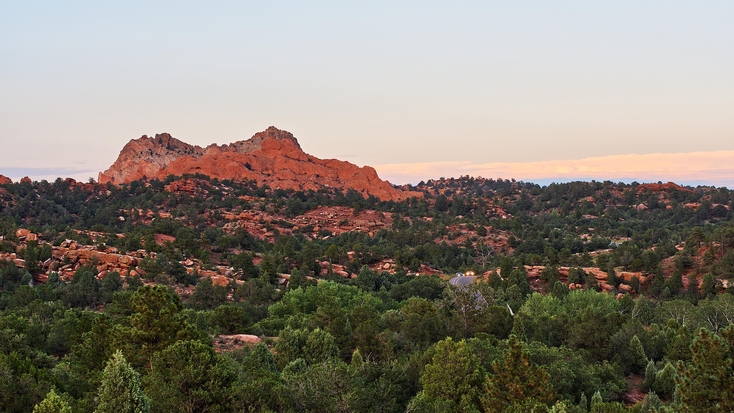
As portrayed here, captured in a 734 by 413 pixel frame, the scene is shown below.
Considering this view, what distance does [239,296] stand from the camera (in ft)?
155

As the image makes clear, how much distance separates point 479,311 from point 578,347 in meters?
5.63

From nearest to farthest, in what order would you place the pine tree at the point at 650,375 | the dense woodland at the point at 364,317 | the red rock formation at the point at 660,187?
the dense woodland at the point at 364,317
the pine tree at the point at 650,375
the red rock formation at the point at 660,187

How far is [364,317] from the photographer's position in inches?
1283

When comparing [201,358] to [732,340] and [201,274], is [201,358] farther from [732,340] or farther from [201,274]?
[201,274]

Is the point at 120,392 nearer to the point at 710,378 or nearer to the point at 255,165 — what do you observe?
the point at 710,378

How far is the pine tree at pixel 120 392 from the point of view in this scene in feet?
42.9

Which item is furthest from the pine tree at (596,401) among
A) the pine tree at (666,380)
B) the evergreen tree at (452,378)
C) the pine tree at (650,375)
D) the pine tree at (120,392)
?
the pine tree at (120,392)

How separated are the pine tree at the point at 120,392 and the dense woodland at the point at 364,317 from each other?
0.12 ft

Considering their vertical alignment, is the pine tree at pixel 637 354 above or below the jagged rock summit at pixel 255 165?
below

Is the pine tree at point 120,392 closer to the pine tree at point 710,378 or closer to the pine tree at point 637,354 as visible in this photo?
the pine tree at point 710,378

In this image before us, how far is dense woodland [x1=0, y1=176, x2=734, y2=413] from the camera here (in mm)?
15836

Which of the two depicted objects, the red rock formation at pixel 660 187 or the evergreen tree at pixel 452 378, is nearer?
the evergreen tree at pixel 452 378

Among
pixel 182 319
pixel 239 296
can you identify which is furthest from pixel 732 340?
pixel 239 296

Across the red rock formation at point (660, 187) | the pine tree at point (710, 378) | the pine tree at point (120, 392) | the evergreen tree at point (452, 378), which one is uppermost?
the pine tree at point (120, 392)
